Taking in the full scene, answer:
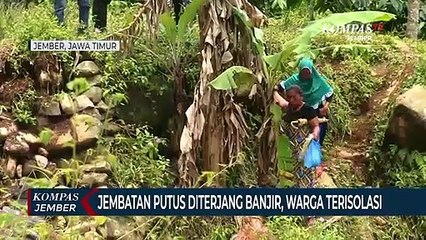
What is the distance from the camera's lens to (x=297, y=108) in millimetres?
3357

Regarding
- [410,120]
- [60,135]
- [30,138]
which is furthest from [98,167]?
[410,120]

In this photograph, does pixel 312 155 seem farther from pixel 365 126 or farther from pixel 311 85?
pixel 365 126

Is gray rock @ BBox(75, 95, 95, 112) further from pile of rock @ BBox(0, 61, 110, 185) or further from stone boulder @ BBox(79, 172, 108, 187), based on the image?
stone boulder @ BBox(79, 172, 108, 187)

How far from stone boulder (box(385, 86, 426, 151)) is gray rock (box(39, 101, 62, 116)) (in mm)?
1646

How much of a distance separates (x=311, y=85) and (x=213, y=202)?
3.88ft

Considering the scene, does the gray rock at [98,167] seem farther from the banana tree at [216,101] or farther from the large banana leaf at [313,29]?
the large banana leaf at [313,29]

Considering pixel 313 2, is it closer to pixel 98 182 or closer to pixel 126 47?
pixel 126 47

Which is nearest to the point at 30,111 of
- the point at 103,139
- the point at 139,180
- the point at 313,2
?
the point at 103,139

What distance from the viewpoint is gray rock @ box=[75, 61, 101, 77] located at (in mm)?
3669

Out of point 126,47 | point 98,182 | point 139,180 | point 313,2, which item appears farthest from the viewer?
point 313,2

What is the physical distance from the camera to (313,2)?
4.96 meters

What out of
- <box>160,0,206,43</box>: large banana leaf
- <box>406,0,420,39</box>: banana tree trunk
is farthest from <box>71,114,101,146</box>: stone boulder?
<box>406,0,420,39</box>: banana tree trunk

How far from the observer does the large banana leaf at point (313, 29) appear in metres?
3.06

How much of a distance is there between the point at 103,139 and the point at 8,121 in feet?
1.41
